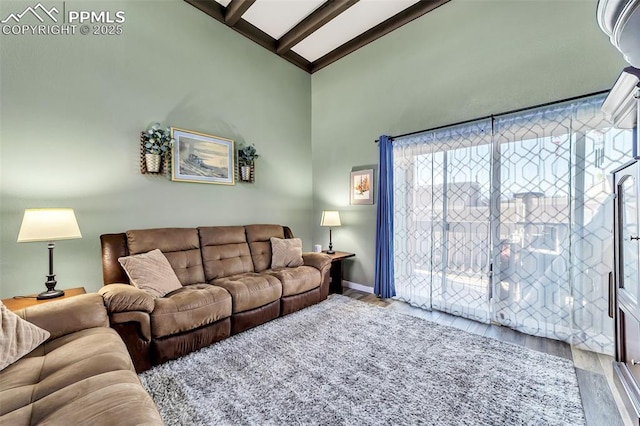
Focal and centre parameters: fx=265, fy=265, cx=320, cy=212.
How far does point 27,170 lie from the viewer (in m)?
2.22

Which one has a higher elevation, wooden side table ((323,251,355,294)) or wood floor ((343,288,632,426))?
wooden side table ((323,251,355,294))

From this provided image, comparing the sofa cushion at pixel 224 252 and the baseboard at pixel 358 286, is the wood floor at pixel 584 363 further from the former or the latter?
the sofa cushion at pixel 224 252

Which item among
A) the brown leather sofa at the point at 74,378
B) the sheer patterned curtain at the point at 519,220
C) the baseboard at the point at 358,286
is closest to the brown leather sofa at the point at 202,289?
the brown leather sofa at the point at 74,378

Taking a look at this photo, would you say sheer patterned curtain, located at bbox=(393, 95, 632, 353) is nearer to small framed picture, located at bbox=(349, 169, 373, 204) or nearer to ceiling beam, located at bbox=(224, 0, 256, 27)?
small framed picture, located at bbox=(349, 169, 373, 204)

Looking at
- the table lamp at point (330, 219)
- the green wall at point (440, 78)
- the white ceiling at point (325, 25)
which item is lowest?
the table lamp at point (330, 219)

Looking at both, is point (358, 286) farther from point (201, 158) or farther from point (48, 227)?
point (48, 227)

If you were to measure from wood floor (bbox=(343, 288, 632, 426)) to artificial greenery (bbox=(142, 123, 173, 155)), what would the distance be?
310cm

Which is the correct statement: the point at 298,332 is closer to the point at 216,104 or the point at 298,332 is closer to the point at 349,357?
the point at 349,357

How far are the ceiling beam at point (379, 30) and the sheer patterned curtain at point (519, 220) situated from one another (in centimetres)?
154

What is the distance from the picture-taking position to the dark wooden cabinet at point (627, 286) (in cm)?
144

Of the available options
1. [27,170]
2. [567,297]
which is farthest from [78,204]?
[567,297]

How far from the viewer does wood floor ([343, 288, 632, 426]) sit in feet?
5.01

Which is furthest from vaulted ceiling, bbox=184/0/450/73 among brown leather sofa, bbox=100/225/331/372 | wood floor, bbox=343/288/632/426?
wood floor, bbox=343/288/632/426

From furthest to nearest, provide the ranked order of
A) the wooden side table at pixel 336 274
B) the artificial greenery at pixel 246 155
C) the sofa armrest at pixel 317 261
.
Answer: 1. the wooden side table at pixel 336 274
2. the artificial greenery at pixel 246 155
3. the sofa armrest at pixel 317 261
